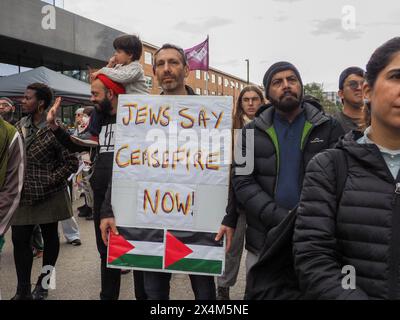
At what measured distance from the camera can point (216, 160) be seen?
2.31 m

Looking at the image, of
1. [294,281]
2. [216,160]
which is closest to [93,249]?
[216,160]

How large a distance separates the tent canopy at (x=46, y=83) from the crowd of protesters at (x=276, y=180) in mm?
3876

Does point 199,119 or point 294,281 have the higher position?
point 199,119

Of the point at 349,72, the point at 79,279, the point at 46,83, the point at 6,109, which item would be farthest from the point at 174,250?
the point at 46,83

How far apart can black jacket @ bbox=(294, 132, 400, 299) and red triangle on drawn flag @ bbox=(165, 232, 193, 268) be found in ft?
3.34

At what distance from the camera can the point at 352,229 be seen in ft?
4.55

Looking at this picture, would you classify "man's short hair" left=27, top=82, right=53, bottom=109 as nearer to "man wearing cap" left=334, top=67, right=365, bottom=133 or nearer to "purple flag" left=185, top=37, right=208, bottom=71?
"man wearing cap" left=334, top=67, right=365, bottom=133

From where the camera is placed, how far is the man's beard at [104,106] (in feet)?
8.82

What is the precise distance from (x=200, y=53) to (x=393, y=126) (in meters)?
12.5

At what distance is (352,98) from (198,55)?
10.3m

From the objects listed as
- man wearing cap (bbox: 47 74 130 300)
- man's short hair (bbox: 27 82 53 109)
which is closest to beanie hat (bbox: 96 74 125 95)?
man wearing cap (bbox: 47 74 130 300)

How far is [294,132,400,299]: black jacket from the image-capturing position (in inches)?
52.3

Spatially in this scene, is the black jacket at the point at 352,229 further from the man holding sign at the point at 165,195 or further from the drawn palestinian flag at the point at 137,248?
the drawn palestinian flag at the point at 137,248
